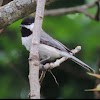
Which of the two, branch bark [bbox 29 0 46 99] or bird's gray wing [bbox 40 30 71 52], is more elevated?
bird's gray wing [bbox 40 30 71 52]

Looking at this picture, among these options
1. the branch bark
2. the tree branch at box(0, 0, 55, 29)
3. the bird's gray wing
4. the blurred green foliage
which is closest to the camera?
the branch bark

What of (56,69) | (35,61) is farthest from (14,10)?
(56,69)

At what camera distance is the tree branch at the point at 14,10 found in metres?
2.86

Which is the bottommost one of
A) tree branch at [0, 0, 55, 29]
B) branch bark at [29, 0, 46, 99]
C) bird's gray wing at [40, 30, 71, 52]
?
branch bark at [29, 0, 46, 99]

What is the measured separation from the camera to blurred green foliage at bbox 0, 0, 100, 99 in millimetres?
4281

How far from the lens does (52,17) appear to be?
194 inches

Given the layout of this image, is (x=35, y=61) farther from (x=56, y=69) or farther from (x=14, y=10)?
(x=56, y=69)

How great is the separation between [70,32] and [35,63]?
2.86 m

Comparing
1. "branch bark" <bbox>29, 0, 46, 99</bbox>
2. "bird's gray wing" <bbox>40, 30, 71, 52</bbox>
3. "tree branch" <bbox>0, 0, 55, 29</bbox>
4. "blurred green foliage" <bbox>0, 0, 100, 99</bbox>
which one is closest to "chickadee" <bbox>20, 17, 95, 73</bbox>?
"bird's gray wing" <bbox>40, 30, 71, 52</bbox>

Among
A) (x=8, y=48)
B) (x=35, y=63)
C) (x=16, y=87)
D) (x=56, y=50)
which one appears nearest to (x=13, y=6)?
(x=56, y=50)

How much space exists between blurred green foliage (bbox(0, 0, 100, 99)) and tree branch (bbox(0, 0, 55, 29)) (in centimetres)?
137

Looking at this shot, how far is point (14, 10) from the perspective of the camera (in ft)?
9.49

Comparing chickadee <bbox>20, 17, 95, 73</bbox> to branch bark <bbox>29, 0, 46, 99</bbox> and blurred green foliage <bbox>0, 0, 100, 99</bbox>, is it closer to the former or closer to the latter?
branch bark <bbox>29, 0, 46, 99</bbox>

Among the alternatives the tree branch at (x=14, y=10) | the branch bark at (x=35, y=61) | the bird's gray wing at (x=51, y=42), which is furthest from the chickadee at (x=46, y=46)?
the branch bark at (x=35, y=61)
